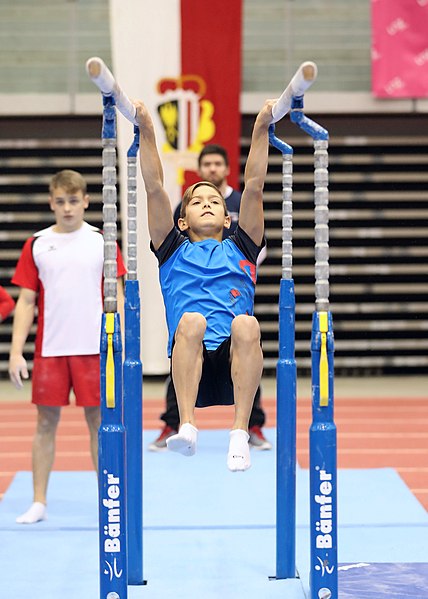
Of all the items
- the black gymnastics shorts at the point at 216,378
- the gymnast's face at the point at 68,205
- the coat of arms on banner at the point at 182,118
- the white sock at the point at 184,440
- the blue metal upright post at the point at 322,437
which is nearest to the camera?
the blue metal upright post at the point at 322,437

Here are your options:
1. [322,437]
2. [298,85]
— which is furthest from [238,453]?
[298,85]

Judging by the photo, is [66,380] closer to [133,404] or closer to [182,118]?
[133,404]

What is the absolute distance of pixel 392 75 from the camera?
10047 millimetres

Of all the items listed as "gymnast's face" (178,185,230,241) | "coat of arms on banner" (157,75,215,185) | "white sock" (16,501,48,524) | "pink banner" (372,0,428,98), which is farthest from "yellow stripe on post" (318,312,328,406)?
"pink banner" (372,0,428,98)

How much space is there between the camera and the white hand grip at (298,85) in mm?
3309

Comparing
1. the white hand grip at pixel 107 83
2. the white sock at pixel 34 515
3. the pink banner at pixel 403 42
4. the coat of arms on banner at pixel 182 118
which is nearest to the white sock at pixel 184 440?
the white hand grip at pixel 107 83

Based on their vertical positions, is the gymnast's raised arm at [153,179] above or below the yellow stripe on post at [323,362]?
above

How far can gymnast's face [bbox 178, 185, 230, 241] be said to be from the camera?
426 centimetres

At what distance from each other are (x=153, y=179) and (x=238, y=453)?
3.80ft

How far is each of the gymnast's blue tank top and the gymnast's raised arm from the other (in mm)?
51

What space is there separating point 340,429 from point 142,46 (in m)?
4.17

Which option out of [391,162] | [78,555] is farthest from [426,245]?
[78,555]

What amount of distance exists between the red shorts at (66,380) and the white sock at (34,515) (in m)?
0.54

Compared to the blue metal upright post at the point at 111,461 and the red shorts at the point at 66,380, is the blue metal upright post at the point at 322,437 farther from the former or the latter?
the red shorts at the point at 66,380
